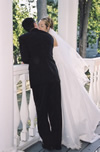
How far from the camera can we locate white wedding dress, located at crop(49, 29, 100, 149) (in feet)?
10.6

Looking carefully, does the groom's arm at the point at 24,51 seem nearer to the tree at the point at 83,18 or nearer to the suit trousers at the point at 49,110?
the suit trousers at the point at 49,110

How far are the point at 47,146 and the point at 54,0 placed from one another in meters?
11.7

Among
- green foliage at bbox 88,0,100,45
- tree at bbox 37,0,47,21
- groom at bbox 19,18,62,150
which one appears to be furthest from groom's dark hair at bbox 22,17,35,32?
green foliage at bbox 88,0,100,45

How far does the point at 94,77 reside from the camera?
4.36m

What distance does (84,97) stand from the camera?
338cm

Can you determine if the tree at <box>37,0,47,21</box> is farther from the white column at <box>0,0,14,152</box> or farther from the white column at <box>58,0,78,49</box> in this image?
the white column at <box>0,0,14,152</box>

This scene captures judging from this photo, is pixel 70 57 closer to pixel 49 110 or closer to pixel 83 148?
pixel 49 110

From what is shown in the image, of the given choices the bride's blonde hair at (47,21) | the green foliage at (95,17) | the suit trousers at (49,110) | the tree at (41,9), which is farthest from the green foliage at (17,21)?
the suit trousers at (49,110)

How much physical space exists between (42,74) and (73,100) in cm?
74

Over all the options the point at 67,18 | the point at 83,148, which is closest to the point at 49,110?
the point at 83,148

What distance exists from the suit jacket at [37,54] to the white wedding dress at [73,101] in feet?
1.23

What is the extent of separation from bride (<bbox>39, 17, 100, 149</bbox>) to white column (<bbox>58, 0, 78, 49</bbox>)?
0.48 m

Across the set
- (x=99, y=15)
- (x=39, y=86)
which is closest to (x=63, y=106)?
(x=39, y=86)

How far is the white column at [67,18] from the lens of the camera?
3.67 metres
